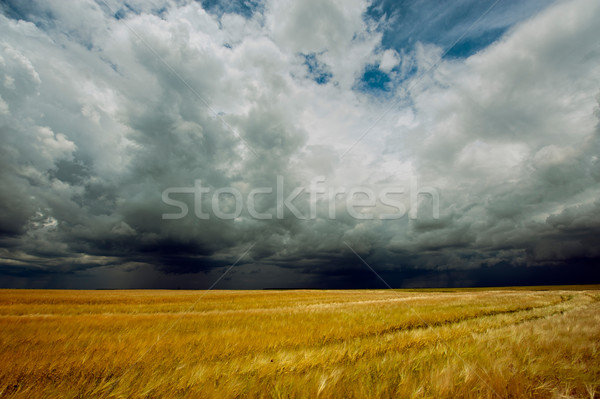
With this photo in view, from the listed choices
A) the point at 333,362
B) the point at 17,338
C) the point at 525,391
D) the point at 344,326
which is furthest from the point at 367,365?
the point at 17,338

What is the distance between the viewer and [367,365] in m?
3.43

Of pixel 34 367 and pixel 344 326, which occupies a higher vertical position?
pixel 34 367

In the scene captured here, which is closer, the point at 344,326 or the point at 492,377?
the point at 492,377

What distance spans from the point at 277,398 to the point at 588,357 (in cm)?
491

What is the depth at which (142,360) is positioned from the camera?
154 inches

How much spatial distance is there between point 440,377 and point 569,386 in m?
1.40

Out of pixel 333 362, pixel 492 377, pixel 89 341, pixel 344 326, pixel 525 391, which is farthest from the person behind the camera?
pixel 344 326

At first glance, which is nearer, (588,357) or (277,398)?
(277,398)

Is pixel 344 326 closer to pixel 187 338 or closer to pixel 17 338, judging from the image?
pixel 187 338

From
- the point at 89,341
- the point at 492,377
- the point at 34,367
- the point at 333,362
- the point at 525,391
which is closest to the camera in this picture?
the point at 525,391

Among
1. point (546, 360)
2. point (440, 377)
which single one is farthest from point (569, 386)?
point (440, 377)

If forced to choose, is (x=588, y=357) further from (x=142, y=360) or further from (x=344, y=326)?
(x=142, y=360)

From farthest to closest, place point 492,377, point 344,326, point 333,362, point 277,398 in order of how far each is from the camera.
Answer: point 344,326 < point 333,362 < point 492,377 < point 277,398

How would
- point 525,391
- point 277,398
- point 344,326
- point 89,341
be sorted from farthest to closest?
point 344,326 → point 89,341 → point 525,391 → point 277,398
